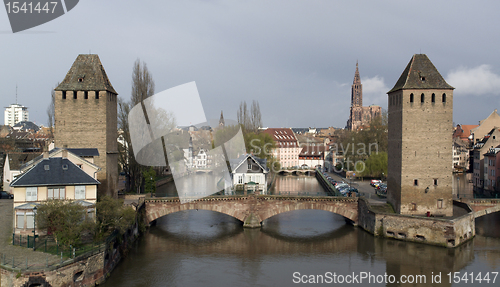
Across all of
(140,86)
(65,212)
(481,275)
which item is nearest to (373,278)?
(481,275)

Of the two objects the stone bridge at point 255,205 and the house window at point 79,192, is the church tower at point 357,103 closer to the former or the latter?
the stone bridge at point 255,205

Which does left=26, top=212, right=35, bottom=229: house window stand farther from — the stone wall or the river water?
the stone wall

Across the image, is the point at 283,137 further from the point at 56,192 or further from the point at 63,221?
the point at 63,221

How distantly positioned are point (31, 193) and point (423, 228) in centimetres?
2818

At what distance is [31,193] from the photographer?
24906 millimetres

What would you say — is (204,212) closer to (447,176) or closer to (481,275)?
(447,176)

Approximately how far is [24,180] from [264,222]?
22081 millimetres

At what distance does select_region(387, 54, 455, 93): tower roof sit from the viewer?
3341 cm

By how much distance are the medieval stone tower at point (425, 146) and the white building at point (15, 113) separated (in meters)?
192

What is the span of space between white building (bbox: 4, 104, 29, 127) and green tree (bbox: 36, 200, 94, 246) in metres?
187

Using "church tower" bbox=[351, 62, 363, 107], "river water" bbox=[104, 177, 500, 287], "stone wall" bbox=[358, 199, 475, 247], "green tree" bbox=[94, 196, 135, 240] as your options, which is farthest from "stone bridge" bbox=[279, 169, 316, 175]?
"church tower" bbox=[351, 62, 363, 107]

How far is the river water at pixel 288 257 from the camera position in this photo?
24.8 meters

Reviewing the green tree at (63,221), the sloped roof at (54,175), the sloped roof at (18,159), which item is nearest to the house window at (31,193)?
the sloped roof at (54,175)

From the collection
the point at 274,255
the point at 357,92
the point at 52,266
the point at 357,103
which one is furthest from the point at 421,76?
the point at 357,92
